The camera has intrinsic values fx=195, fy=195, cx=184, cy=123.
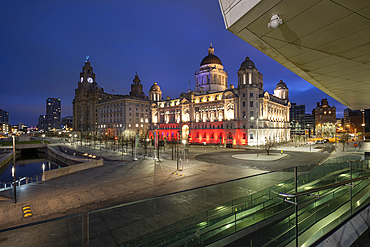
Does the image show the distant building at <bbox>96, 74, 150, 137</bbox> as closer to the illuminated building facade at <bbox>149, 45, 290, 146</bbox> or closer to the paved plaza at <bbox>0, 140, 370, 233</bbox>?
the illuminated building facade at <bbox>149, 45, 290, 146</bbox>

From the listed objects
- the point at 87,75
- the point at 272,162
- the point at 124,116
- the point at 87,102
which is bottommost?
the point at 272,162

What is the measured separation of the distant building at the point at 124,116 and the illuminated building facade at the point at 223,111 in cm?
1679

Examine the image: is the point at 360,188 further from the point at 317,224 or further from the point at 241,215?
the point at 241,215

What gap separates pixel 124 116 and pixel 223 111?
60607 mm

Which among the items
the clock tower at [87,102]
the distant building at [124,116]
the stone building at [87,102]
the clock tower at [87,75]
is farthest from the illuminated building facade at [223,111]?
the clock tower at [87,75]

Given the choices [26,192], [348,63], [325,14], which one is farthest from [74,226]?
[26,192]

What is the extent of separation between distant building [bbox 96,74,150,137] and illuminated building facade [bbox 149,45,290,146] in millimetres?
16790

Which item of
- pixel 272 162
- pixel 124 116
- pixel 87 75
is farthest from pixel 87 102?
pixel 272 162

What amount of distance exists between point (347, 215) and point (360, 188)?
203 cm

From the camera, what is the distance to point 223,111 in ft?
254

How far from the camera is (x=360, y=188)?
8.27 meters

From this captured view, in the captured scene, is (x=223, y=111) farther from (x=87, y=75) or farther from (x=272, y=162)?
(x=87, y=75)

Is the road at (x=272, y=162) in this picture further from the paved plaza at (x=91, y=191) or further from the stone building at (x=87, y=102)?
the stone building at (x=87, y=102)

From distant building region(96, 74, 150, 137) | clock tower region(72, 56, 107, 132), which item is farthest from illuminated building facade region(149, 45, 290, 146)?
clock tower region(72, 56, 107, 132)
